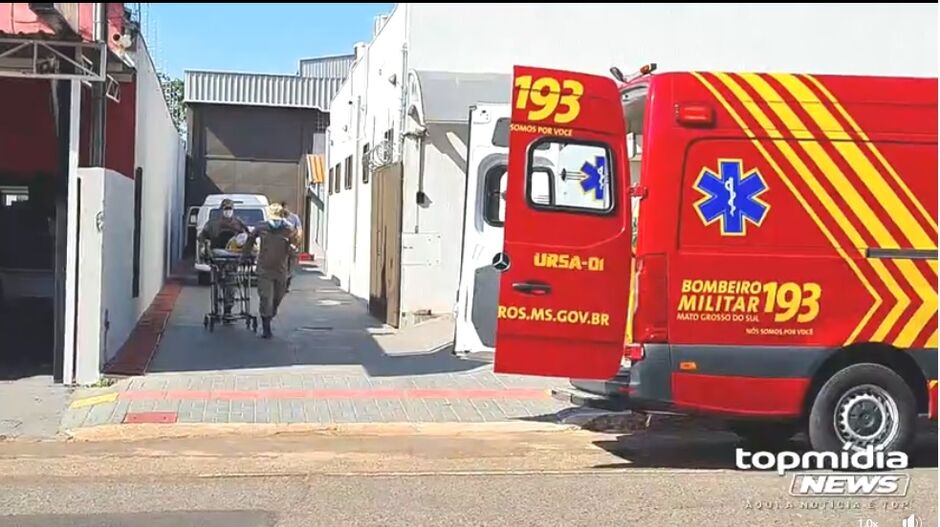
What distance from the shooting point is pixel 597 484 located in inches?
314

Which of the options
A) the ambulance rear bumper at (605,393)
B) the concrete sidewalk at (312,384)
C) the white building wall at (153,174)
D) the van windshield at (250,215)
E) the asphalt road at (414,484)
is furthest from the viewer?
the van windshield at (250,215)

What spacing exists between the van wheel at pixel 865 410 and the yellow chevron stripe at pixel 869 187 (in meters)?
0.33

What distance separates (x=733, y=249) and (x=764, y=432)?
6.89 feet

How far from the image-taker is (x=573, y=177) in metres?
8.23

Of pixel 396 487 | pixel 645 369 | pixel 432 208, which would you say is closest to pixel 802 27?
pixel 432 208

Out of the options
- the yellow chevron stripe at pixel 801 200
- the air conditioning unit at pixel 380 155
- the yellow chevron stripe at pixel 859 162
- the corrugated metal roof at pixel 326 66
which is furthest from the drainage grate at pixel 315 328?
the corrugated metal roof at pixel 326 66

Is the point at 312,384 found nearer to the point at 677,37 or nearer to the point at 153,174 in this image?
the point at 153,174

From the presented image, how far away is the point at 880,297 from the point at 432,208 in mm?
9598

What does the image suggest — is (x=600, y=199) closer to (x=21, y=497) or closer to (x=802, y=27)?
(x=21, y=497)

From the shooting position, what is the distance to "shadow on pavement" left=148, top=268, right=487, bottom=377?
13.4 m

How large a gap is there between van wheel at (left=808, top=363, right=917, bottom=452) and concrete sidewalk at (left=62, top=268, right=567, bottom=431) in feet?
10.1

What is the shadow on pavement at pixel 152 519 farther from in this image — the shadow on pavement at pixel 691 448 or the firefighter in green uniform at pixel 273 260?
the firefighter in green uniform at pixel 273 260

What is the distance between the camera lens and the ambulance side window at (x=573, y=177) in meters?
8.20

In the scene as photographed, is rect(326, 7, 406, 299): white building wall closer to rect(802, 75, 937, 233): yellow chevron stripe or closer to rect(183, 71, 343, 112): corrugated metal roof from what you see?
rect(183, 71, 343, 112): corrugated metal roof
